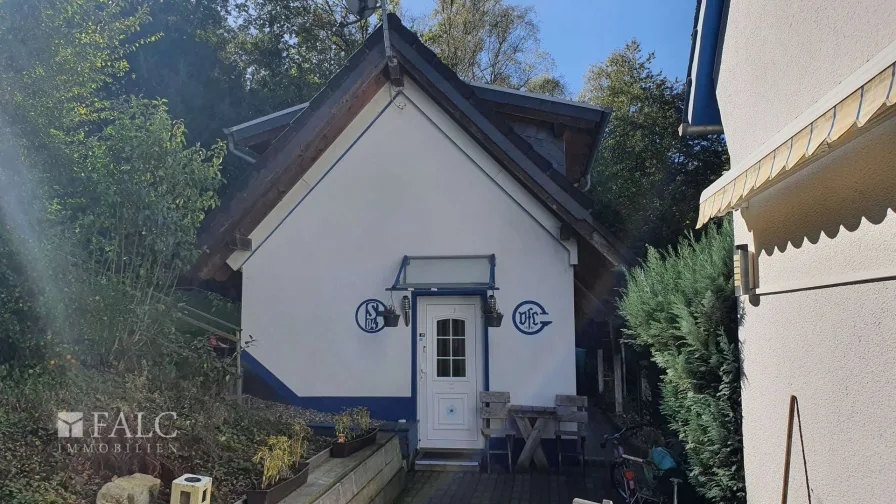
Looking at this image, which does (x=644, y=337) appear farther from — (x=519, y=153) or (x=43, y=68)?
(x=43, y=68)

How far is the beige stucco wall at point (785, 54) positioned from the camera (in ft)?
11.0

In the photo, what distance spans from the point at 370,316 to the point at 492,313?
1.90 m

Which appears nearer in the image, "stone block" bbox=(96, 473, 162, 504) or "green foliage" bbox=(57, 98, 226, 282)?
"stone block" bbox=(96, 473, 162, 504)

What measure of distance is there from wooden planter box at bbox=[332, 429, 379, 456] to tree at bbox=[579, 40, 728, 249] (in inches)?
408

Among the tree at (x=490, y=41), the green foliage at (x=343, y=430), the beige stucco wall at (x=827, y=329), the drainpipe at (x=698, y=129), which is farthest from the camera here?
the tree at (x=490, y=41)

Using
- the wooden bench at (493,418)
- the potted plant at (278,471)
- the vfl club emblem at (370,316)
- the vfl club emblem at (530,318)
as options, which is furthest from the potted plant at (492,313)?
the potted plant at (278,471)

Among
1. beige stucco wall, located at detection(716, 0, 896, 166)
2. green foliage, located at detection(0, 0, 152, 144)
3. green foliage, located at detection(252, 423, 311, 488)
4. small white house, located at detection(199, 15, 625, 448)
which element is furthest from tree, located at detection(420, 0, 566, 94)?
green foliage, located at detection(252, 423, 311, 488)

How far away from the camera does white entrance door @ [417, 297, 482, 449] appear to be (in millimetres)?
8727

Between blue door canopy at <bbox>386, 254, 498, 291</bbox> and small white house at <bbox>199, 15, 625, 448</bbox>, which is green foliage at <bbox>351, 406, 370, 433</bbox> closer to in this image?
small white house at <bbox>199, 15, 625, 448</bbox>

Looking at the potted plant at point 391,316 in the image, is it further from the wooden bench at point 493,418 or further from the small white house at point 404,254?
the wooden bench at point 493,418

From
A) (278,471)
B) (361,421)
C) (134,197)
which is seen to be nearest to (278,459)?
(278,471)

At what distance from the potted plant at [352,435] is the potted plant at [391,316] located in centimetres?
163

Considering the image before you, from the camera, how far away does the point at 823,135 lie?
2.82 metres

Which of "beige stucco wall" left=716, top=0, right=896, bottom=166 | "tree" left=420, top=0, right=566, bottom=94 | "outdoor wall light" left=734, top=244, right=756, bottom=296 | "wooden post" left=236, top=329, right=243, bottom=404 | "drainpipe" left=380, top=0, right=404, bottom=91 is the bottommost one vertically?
"wooden post" left=236, top=329, right=243, bottom=404
